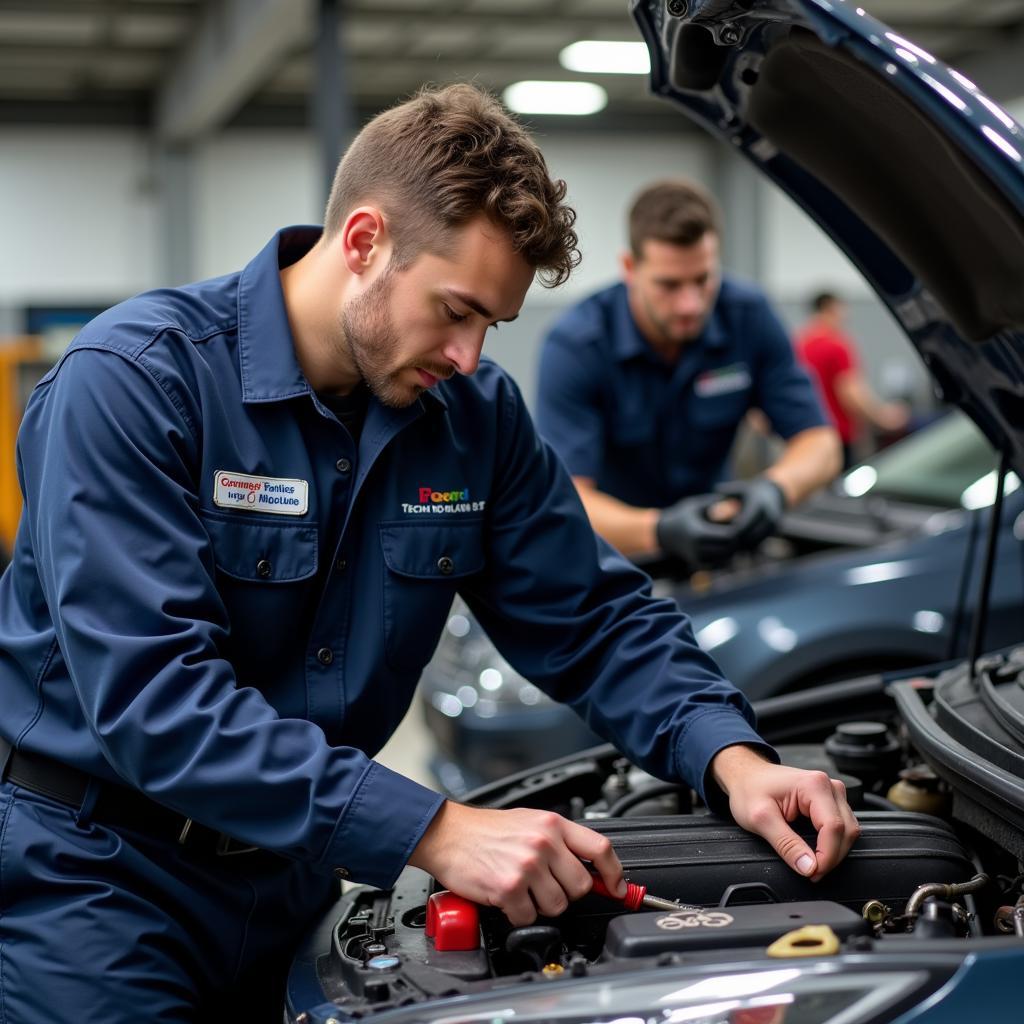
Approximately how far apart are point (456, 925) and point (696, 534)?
1.91 metres

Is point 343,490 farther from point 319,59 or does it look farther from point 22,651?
point 319,59

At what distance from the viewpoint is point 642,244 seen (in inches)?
128

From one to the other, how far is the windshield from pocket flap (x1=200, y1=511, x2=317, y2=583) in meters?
2.11

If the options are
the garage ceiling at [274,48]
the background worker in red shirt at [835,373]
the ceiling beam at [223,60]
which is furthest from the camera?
the garage ceiling at [274,48]

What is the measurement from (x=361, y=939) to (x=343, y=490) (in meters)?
0.49

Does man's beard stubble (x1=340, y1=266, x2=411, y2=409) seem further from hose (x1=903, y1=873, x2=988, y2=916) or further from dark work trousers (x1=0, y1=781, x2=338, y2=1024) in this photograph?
hose (x1=903, y1=873, x2=988, y2=916)

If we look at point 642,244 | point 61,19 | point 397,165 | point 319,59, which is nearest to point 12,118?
point 61,19

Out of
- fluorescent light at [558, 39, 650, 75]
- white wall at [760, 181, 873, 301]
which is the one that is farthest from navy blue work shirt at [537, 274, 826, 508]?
white wall at [760, 181, 873, 301]

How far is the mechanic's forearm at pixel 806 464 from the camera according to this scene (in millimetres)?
3398

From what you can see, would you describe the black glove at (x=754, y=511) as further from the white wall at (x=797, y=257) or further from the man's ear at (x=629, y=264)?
the white wall at (x=797, y=257)

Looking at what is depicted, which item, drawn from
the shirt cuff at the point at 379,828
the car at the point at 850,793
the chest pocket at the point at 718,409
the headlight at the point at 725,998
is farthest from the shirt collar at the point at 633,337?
the headlight at the point at 725,998

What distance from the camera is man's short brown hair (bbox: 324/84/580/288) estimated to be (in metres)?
1.40

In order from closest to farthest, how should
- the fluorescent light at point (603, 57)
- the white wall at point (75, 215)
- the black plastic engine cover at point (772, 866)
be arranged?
the black plastic engine cover at point (772, 866)
the fluorescent light at point (603, 57)
the white wall at point (75, 215)

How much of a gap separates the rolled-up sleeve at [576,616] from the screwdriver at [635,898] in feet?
0.87
